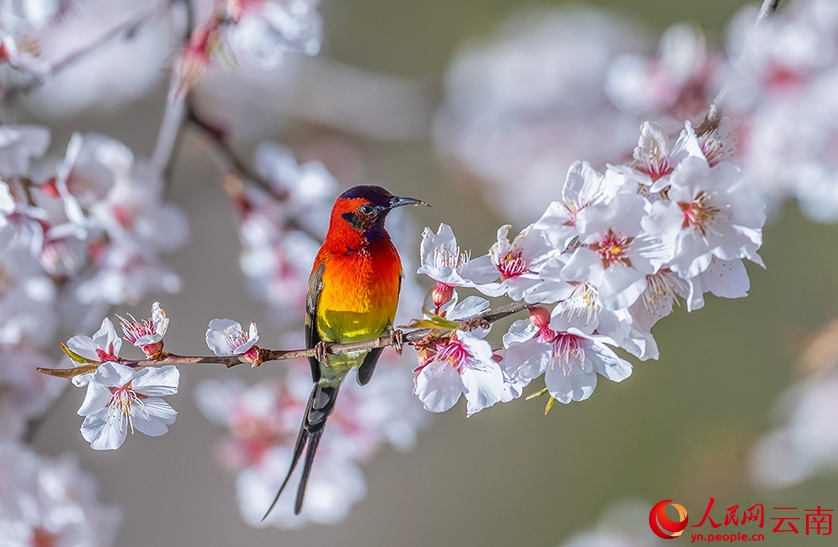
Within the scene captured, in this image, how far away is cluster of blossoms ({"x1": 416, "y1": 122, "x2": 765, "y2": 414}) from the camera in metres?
0.53

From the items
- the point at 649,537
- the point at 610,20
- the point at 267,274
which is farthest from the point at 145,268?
the point at 610,20

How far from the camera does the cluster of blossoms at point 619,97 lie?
105 cm

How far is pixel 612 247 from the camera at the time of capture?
1.76 ft

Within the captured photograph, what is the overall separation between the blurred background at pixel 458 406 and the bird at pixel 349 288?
A: 867 millimetres

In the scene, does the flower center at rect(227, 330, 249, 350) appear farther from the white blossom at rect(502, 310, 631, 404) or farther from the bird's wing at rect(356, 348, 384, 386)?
the bird's wing at rect(356, 348, 384, 386)

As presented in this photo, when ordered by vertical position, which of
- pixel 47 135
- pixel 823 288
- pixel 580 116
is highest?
pixel 823 288

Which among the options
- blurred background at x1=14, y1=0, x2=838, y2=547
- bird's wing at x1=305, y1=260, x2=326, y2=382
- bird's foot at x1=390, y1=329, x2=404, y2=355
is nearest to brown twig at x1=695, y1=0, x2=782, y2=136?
bird's foot at x1=390, y1=329, x2=404, y2=355

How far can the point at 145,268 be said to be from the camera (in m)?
0.99

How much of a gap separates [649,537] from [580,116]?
96 cm

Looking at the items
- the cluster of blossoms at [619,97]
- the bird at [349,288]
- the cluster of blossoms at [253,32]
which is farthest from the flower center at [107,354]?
the cluster of blossoms at [619,97]

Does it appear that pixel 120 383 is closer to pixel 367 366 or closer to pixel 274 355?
→ pixel 274 355

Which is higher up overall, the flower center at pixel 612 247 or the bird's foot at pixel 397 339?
the flower center at pixel 612 247

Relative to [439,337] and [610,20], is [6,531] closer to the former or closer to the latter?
[439,337]

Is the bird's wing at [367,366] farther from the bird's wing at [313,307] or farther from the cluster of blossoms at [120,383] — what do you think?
the cluster of blossoms at [120,383]
